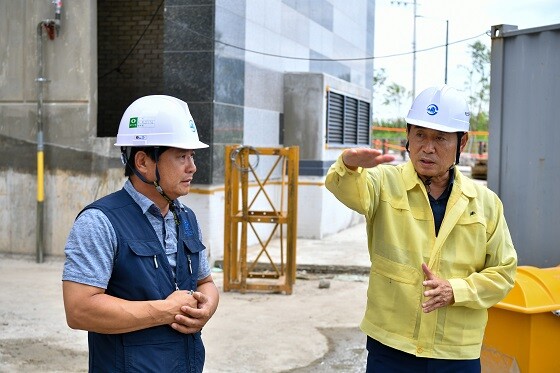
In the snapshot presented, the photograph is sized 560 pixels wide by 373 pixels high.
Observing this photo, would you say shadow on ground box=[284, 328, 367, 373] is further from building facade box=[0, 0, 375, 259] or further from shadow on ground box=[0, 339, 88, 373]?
building facade box=[0, 0, 375, 259]

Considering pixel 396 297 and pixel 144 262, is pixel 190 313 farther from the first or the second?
pixel 396 297

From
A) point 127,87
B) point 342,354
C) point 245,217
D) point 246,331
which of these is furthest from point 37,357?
point 127,87

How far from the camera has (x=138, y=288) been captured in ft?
8.75

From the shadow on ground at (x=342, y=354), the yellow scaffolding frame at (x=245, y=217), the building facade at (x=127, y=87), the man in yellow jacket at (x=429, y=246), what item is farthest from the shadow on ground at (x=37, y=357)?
the building facade at (x=127, y=87)

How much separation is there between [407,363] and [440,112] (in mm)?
1053

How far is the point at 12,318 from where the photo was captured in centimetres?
795

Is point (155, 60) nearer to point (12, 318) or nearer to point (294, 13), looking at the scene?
point (294, 13)

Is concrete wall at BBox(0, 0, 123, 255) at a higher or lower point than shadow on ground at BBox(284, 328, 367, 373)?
higher

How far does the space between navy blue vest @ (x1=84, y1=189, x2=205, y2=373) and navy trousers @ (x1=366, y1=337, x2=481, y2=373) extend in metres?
0.95

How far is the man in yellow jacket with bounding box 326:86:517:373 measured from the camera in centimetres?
332

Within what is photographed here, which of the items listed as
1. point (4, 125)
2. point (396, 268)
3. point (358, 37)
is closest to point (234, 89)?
point (4, 125)

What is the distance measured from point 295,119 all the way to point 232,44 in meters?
2.58

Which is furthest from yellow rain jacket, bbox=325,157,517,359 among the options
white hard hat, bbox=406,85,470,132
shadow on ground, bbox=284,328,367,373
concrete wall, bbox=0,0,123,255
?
concrete wall, bbox=0,0,123,255

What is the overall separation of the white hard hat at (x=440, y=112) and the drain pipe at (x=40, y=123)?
8.13 metres
